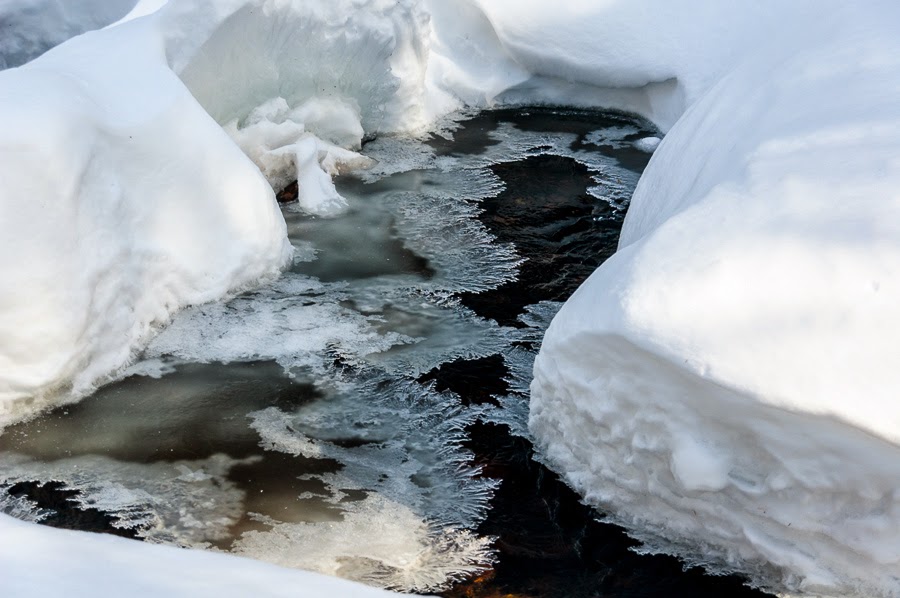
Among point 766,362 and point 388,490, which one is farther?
point 388,490

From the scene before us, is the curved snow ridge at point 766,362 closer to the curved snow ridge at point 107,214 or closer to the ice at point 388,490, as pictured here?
the ice at point 388,490

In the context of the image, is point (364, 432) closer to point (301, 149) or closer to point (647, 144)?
point (301, 149)

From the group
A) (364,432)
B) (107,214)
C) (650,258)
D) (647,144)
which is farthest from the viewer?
(647,144)

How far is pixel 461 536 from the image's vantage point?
121 inches

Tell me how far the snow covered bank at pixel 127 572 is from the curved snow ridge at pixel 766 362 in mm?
1028

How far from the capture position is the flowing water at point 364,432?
3.00m

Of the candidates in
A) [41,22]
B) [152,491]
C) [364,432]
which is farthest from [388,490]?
[41,22]

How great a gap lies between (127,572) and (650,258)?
5.39 ft

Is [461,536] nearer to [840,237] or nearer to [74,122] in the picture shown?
[840,237]

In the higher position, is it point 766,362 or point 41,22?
point 41,22

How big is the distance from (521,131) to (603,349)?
4595 millimetres

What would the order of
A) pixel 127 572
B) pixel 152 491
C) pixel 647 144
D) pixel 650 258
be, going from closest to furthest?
pixel 127 572 < pixel 650 258 < pixel 152 491 < pixel 647 144

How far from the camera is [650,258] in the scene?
288cm

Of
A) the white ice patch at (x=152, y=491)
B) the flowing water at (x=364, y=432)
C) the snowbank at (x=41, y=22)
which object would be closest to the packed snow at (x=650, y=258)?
the flowing water at (x=364, y=432)
